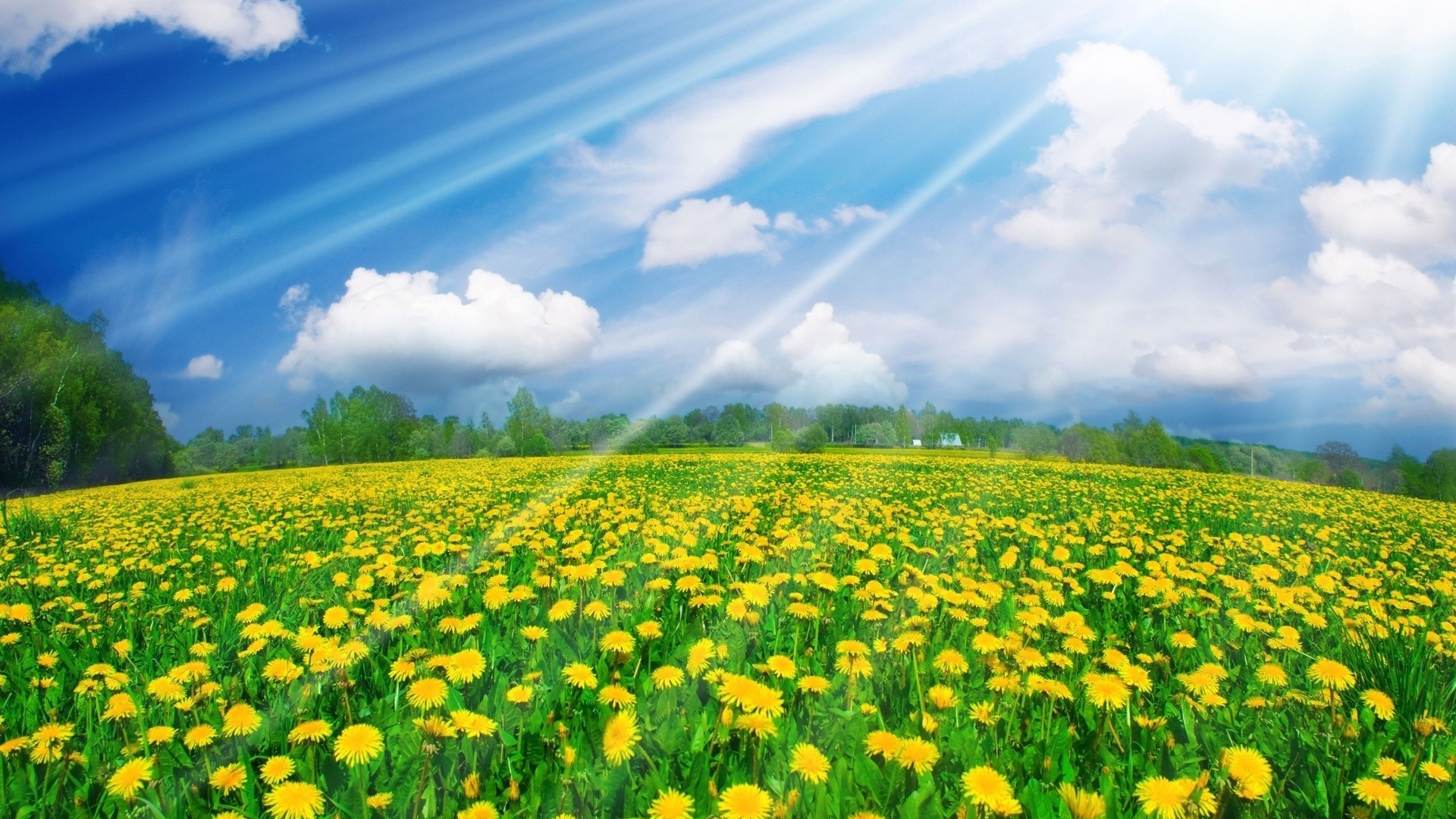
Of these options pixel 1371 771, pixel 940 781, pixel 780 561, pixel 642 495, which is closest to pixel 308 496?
pixel 642 495

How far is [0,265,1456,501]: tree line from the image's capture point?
30.1m

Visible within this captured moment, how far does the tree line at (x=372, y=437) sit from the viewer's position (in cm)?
3012

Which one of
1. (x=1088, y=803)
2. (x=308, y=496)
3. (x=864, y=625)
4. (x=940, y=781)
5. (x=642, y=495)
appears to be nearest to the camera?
(x=1088, y=803)

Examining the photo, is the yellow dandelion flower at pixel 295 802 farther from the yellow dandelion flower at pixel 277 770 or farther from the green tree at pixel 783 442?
the green tree at pixel 783 442

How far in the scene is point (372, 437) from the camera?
52.9 metres

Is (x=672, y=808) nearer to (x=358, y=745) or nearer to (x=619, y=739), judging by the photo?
(x=619, y=739)

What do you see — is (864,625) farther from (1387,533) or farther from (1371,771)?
(1387,533)

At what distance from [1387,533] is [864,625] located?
8795 mm

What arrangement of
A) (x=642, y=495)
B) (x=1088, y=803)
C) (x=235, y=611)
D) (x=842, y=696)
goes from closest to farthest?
(x=1088, y=803)
(x=842, y=696)
(x=235, y=611)
(x=642, y=495)

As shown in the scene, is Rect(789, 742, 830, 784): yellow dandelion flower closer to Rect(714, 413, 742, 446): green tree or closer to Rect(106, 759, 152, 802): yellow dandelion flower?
Rect(106, 759, 152, 802): yellow dandelion flower

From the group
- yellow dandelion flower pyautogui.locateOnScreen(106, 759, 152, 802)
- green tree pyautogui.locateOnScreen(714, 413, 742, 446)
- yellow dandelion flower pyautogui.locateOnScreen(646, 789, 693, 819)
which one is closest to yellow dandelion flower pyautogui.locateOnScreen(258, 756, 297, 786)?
yellow dandelion flower pyautogui.locateOnScreen(106, 759, 152, 802)

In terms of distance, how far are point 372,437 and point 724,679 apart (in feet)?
192

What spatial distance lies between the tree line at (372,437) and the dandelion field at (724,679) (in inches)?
1222

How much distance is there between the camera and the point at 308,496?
9.97 metres
